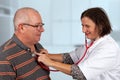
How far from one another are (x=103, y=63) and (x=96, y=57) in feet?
0.18

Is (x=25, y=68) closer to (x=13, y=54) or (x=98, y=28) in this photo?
(x=13, y=54)

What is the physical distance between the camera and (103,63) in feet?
5.26

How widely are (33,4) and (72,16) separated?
42cm

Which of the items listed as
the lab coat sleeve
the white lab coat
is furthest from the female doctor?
the lab coat sleeve

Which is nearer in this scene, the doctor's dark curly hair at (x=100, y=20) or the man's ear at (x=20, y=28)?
the man's ear at (x=20, y=28)

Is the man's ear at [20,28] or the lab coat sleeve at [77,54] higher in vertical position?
the man's ear at [20,28]

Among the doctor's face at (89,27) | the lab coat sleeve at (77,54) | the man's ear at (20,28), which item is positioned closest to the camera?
the man's ear at (20,28)

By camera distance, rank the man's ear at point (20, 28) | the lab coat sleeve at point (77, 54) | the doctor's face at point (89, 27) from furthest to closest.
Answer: the lab coat sleeve at point (77, 54)
the doctor's face at point (89, 27)
the man's ear at point (20, 28)

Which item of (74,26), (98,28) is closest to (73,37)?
(74,26)

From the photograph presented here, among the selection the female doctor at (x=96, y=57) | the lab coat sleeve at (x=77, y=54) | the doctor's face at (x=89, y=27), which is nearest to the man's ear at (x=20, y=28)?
the female doctor at (x=96, y=57)

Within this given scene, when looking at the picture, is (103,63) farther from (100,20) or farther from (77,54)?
(77,54)

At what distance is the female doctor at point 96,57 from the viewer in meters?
1.60

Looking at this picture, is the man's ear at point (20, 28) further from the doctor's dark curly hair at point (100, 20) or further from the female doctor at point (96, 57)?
the doctor's dark curly hair at point (100, 20)

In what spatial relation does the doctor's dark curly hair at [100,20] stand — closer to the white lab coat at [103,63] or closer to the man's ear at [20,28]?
the white lab coat at [103,63]
